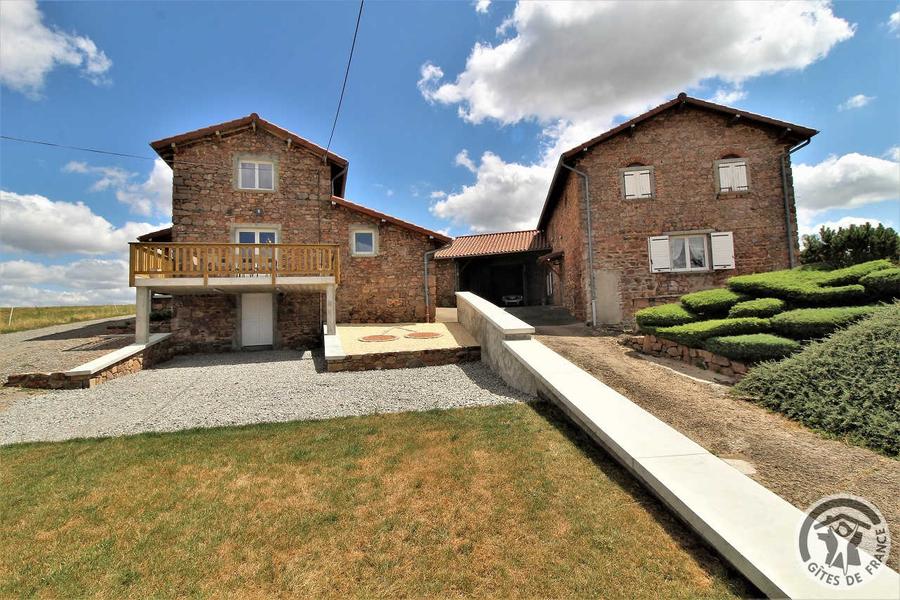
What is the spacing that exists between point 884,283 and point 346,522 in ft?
32.9

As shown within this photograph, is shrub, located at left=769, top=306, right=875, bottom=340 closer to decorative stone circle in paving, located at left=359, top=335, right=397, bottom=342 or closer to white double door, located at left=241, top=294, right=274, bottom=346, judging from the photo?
decorative stone circle in paving, located at left=359, top=335, right=397, bottom=342

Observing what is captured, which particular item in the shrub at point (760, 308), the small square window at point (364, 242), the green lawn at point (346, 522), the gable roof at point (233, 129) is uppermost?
the gable roof at point (233, 129)

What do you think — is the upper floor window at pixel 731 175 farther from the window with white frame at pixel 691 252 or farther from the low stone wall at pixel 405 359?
the low stone wall at pixel 405 359

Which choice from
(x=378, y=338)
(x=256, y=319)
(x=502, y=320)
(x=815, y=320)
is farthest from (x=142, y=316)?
(x=815, y=320)

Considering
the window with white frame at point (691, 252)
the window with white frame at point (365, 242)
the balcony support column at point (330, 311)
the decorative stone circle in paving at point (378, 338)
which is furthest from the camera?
the window with white frame at point (365, 242)

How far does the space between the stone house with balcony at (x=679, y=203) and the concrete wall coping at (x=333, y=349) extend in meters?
8.59

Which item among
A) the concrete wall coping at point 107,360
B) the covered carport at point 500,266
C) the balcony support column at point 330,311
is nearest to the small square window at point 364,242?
the balcony support column at point 330,311

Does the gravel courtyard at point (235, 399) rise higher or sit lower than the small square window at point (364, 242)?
lower

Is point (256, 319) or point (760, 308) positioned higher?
point (256, 319)

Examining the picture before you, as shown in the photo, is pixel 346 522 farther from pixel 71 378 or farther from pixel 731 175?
pixel 731 175

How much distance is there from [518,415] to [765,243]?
12.8 m

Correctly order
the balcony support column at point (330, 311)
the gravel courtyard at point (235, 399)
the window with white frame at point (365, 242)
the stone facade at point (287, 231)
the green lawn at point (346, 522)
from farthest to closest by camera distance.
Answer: the window with white frame at point (365, 242) → the stone facade at point (287, 231) → the balcony support column at point (330, 311) → the gravel courtyard at point (235, 399) → the green lawn at point (346, 522)

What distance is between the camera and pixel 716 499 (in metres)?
2.72

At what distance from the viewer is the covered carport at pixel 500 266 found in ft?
64.7
